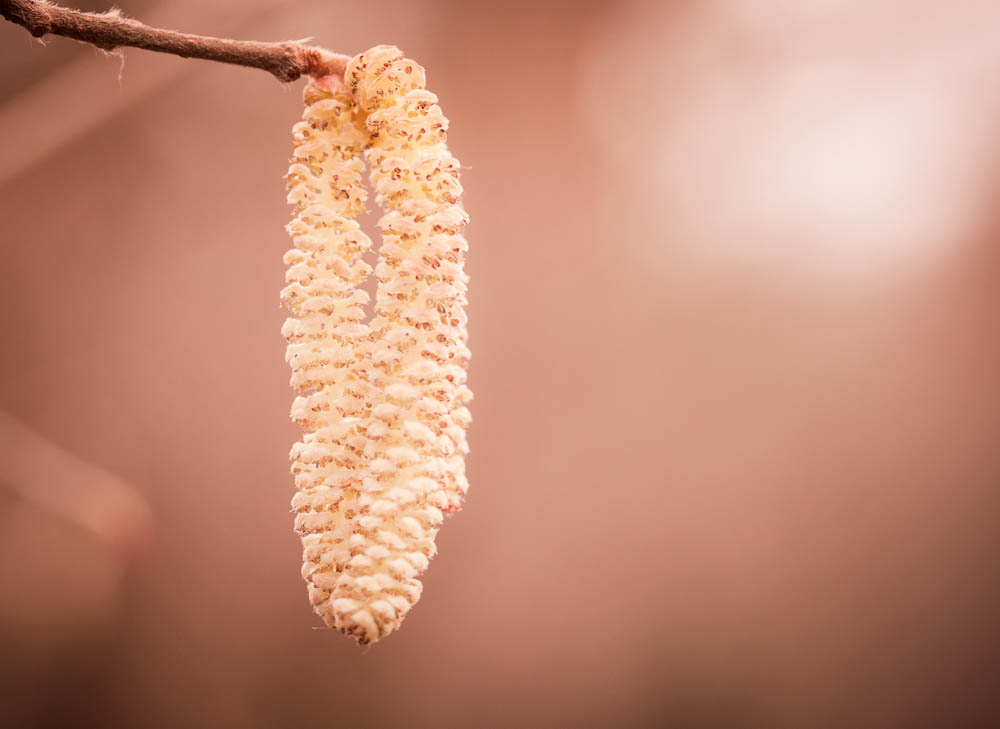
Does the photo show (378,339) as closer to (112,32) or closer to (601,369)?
(112,32)

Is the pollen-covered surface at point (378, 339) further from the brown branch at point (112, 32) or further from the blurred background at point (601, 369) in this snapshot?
the blurred background at point (601, 369)

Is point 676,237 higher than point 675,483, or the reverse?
point 676,237

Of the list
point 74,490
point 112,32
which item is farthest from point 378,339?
point 74,490

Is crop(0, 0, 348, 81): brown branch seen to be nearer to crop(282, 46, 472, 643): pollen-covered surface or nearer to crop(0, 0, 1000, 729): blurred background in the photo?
crop(282, 46, 472, 643): pollen-covered surface

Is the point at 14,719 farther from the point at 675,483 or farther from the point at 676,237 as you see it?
the point at 676,237

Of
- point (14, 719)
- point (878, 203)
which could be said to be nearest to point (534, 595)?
point (14, 719)

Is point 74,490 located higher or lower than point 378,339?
lower

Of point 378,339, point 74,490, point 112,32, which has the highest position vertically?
point 112,32
